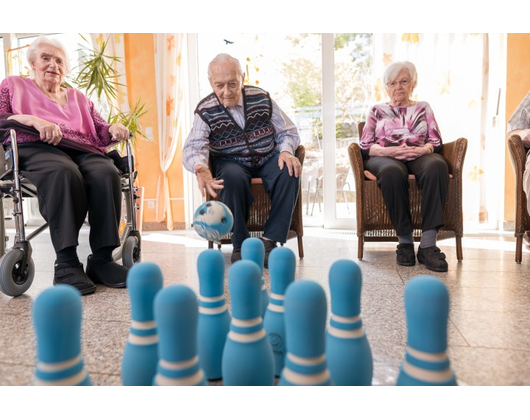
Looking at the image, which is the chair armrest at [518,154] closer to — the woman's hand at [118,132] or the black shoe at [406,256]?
the black shoe at [406,256]

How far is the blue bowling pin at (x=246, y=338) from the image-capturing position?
0.66 m

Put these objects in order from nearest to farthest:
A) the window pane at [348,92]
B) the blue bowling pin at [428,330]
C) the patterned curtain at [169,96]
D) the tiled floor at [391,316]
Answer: the blue bowling pin at [428,330] → the tiled floor at [391,316] → the window pane at [348,92] → the patterned curtain at [169,96]

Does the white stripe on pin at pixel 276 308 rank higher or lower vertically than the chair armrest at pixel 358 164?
lower

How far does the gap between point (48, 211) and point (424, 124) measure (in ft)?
6.11

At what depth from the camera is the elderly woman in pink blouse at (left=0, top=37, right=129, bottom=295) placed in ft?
5.01

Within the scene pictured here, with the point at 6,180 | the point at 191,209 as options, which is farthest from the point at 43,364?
the point at 191,209

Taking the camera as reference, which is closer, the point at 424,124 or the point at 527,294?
the point at 527,294

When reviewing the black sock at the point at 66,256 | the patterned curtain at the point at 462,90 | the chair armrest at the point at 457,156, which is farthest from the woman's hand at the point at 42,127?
the patterned curtain at the point at 462,90

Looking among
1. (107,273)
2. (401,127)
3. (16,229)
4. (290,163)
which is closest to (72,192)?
(16,229)

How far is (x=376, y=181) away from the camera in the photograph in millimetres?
2117

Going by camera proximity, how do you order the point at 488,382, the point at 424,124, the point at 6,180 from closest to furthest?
the point at 488,382
the point at 6,180
the point at 424,124

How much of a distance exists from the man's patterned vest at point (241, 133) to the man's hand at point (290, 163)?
131mm

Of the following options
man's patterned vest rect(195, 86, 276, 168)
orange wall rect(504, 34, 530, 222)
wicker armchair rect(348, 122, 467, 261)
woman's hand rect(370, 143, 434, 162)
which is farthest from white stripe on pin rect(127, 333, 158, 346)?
orange wall rect(504, 34, 530, 222)
